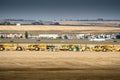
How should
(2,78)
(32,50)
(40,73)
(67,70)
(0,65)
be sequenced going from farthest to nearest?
(32,50), (0,65), (67,70), (40,73), (2,78)

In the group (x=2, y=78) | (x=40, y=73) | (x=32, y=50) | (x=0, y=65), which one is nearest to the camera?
(x=2, y=78)

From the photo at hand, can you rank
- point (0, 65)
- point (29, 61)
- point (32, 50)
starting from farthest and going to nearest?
point (32, 50) < point (29, 61) < point (0, 65)

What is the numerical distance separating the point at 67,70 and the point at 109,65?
276 inches

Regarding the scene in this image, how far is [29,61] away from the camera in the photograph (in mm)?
44031

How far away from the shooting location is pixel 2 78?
31016mm

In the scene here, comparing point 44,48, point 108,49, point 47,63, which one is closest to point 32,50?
point 44,48

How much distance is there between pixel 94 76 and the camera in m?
32.6

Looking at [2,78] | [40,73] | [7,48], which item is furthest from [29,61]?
[7,48]

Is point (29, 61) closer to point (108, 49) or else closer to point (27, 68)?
point (27, 68)

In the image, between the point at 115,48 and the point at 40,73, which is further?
the point at 115,48

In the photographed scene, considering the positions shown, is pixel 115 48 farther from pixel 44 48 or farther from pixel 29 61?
pixel 29 61

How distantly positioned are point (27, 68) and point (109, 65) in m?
10.1

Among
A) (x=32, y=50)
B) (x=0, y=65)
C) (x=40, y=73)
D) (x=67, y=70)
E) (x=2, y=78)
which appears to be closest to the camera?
(x=2, y=78)

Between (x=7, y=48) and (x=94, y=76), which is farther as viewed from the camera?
(x=7, y=48)
